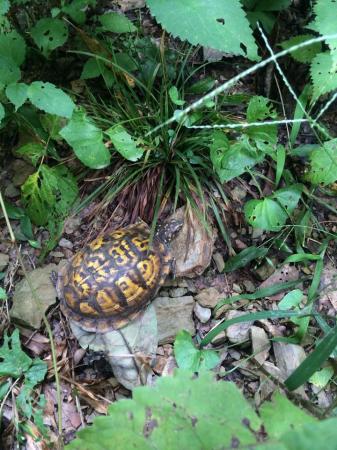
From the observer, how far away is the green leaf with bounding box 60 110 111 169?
171 cm

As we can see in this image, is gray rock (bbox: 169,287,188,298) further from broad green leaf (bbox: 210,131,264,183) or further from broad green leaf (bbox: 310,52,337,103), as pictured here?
broad green leaf (bbox: 310,52,337,103)

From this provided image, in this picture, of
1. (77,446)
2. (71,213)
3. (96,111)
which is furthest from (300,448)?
(96,111)

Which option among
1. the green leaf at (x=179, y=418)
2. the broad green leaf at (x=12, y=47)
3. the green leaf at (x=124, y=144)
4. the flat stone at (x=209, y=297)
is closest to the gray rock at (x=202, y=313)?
the flat stone at (x=209, y=297)

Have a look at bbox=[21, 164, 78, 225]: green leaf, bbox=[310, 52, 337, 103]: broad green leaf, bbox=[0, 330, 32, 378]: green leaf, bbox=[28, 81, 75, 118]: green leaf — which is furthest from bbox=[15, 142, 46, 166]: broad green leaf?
bbox=[310, 52, 337, 103]: broad green leaf

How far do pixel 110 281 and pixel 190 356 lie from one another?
46 cm

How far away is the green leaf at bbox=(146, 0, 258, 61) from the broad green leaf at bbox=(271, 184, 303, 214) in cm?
61

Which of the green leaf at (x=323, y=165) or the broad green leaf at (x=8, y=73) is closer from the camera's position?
the broad green leaf at (x=8, y=73)

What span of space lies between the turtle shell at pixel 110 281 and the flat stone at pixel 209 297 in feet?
0.58

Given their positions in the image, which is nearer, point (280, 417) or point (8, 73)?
point (280, 417)

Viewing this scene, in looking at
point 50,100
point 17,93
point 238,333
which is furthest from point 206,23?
point 238,333

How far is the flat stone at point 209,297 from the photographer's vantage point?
187cm

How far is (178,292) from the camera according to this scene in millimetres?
1926

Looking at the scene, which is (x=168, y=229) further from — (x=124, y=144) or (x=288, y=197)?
(x=288, y=197)

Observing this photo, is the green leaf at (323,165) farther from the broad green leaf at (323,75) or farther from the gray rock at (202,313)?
the gray rock at (202,313)
